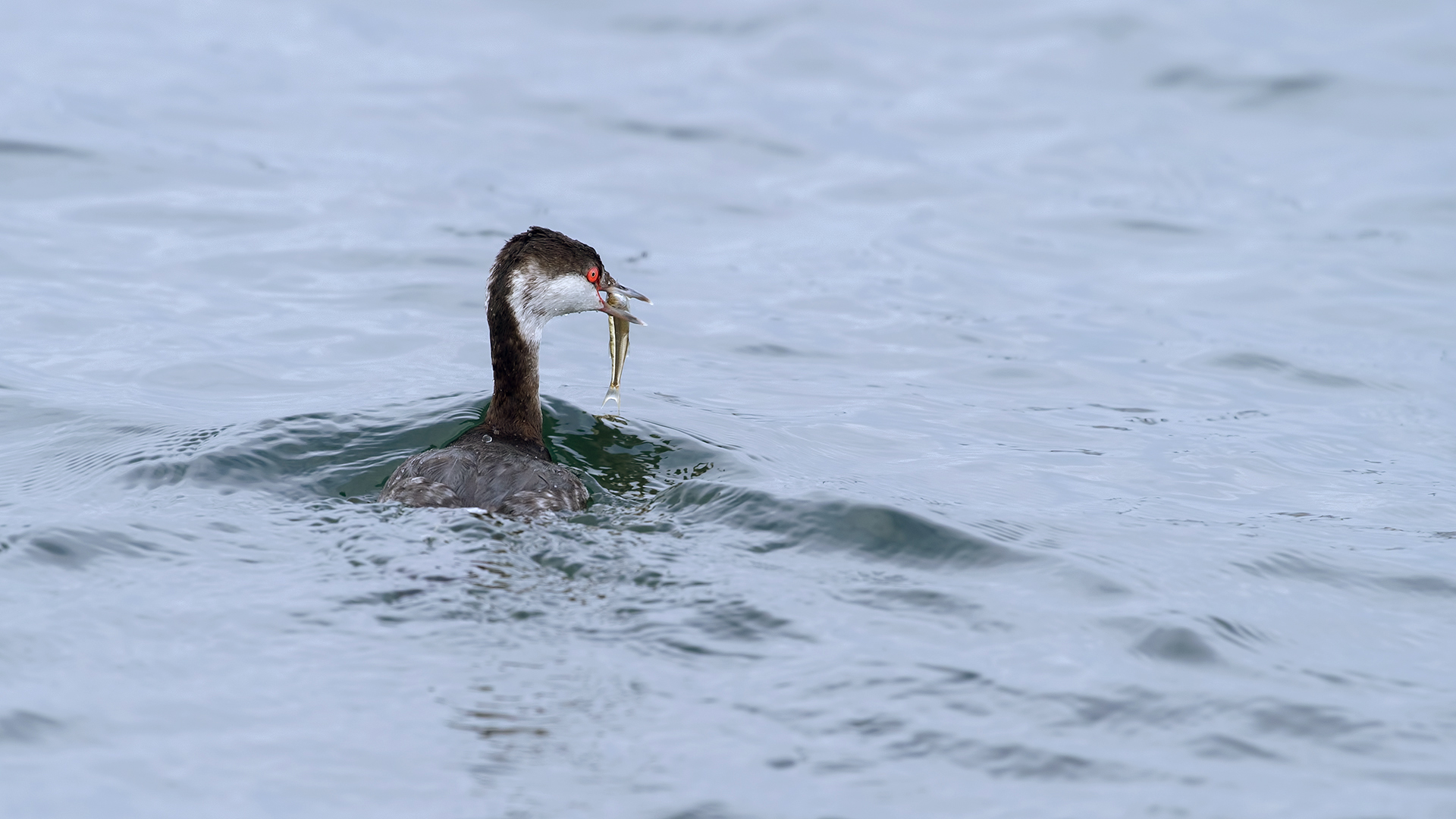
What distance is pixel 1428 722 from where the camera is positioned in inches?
239

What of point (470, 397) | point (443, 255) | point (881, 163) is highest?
point (881, 163)

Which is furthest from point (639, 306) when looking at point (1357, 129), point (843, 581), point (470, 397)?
point (1357, 129)

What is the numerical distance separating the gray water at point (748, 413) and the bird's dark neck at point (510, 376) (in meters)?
0.50

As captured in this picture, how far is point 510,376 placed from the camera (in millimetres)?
8883

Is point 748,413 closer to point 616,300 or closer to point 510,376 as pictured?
point 616,300

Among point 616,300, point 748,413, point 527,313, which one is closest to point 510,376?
point 527,313

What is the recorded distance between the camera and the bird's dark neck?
8812 millimetres

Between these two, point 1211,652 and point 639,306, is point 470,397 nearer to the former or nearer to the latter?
point 639,306

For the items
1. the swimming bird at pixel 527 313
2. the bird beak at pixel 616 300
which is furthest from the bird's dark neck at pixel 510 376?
the bird beak at pixel 616 300

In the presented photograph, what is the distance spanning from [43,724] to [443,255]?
366 inches

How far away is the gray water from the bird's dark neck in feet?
1.62

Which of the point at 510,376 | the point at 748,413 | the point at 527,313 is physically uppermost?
the point at 527,313

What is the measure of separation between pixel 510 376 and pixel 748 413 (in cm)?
220

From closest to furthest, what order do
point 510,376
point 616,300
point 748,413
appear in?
1. point 510,376
2. point 616,300
3. point 748,413
